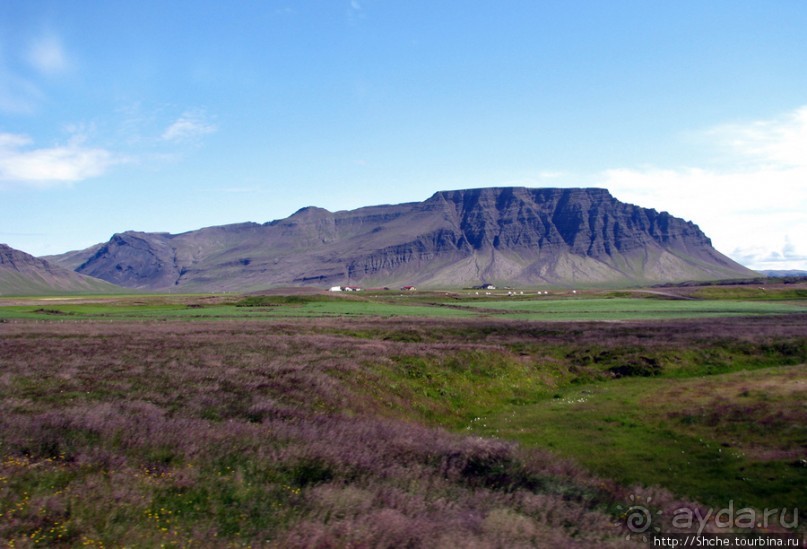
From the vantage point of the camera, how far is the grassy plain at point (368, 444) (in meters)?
8.57

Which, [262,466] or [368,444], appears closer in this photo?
[262,466]

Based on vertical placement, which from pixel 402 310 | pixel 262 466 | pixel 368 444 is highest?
pixel 262 466

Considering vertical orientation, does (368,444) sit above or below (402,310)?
above

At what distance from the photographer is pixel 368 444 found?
13.3 metres

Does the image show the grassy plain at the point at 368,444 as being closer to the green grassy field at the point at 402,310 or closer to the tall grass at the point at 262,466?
the tall grass at the point at 262,466

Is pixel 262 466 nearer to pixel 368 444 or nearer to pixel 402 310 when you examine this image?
pixel 368 444

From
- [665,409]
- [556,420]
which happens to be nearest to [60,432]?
[556,420]

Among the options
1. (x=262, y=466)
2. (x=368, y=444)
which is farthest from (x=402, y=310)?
(x=262, y=466)

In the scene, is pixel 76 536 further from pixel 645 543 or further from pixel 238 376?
pixel 238 376

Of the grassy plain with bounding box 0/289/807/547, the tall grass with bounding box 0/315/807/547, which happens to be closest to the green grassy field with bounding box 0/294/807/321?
the grassy plain with bounding box 0/289/807/547

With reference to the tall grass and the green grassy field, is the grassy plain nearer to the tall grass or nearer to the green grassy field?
the tall grass

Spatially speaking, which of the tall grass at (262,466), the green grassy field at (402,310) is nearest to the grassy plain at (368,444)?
the tall grass at (262,466)

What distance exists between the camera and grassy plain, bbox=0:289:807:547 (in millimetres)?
8570

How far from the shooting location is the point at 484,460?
42.0 feet
